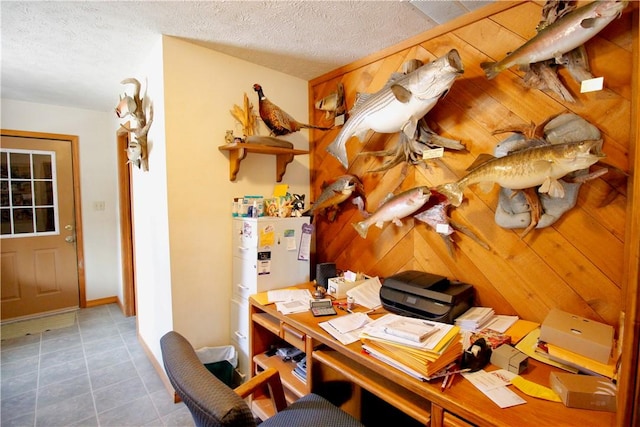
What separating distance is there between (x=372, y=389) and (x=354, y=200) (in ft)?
4.13

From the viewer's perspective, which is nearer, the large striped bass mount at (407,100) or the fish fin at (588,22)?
the fish fin at (588,22)

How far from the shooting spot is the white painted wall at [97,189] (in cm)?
352

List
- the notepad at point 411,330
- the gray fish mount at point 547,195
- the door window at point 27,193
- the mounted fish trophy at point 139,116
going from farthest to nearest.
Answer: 1. the door window at point 27,193
2. the mounted fish trophy at point 139,116
3. the gray fish mount at point 547,195
4. the notepad at point 411,330

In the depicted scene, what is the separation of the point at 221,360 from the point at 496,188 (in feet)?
6.75

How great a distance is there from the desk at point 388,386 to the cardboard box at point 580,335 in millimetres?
117

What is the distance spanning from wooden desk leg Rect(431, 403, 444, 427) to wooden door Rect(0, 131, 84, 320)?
13.9 feet

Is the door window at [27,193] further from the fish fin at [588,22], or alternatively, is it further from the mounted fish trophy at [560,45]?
the fish fin at [588,22]

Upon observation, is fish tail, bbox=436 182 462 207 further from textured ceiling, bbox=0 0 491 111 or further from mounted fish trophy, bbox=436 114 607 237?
textured ceiling, bbox=0 0 491 111

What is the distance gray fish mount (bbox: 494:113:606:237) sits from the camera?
48.6 inches

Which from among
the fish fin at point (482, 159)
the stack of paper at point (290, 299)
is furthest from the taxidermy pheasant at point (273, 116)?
the fish fin at point (482, 159)

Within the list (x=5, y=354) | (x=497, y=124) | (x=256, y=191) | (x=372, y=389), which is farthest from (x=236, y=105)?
(x=5, y=354)

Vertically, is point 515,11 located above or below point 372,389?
above

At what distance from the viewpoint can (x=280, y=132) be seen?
2.25 meters

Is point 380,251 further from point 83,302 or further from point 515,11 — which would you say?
point 83,302
